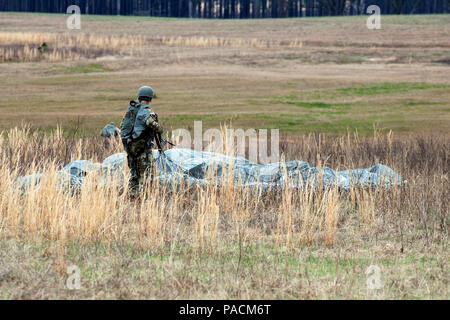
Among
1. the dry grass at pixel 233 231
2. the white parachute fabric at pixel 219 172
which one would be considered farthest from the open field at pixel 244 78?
the dry grass at pixel 233 231

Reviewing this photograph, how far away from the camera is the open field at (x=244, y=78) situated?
66.5 feet

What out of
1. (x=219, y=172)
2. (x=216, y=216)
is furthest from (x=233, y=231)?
(x=219, y=172)

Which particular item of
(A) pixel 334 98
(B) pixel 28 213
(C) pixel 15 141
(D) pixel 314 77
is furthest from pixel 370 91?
(B) pixel 28 213

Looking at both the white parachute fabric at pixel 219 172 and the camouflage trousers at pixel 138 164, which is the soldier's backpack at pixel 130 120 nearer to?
the camouflage trousers at pixel 138 164

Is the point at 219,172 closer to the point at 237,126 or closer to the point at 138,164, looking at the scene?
the point at 138,164

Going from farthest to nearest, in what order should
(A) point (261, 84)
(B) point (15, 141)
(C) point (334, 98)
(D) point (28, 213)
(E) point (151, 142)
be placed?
1. (A) point (261, 84)
2. (C) point (334, 98)
3. (B) point (15, 141)
4. (E) point (151, 142)
5. (D) point (28, 213)

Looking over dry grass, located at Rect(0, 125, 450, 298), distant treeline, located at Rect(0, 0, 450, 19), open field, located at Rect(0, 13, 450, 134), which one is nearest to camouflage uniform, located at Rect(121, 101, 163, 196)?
dry grass, located at Rect(0, 125, 450, 298)

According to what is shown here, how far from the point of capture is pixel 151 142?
32.5 ft

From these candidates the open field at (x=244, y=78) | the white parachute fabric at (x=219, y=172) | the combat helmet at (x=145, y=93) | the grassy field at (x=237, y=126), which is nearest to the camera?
the grassy field at (x=237, y=126)

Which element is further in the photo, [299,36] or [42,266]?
[299,36]

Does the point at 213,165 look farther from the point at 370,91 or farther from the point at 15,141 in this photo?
the point at 370,91

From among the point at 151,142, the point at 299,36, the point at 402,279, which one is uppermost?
the point at 299,36

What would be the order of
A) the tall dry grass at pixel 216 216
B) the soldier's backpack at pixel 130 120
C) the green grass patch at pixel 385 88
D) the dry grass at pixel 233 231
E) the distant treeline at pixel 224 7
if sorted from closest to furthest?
the dry grass at pixel 233 231, the tall dry grass at pixel 216 216, the soldier's backpack at pixel 130 120, the green grass patch at pixel 385 88, the distant treeline at pixel 224 7

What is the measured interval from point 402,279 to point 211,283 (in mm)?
1799
